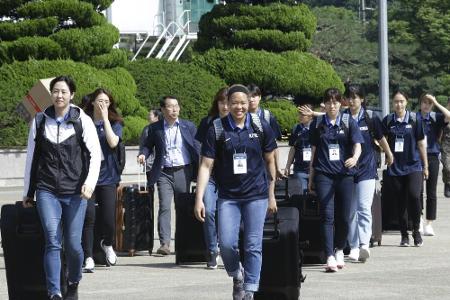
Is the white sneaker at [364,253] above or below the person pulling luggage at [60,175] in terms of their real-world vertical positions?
below

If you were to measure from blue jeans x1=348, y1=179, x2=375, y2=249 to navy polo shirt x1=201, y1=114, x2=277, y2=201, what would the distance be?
12.7 feet

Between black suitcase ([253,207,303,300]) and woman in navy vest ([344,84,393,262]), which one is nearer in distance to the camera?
black suitcase ([253,207,303,300])

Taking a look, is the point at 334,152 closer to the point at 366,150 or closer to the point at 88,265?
the point at 366,150

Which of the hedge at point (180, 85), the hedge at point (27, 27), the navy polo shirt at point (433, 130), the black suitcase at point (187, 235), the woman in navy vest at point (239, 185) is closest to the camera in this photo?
the woman in navy vest at point (239, 185)

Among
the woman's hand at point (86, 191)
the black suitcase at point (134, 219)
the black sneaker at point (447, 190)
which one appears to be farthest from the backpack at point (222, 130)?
the black sneaker at point (447, 190)

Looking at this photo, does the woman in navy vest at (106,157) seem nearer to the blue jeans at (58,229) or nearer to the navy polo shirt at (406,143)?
the blue jeans at (58,229)

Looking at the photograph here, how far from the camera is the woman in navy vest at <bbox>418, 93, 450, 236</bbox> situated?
18109mm

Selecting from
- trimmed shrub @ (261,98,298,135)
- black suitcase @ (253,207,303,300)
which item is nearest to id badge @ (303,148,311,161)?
black suitcase @ (253,207,303,300)

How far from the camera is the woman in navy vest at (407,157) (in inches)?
643

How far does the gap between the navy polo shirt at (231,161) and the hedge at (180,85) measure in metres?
25.1

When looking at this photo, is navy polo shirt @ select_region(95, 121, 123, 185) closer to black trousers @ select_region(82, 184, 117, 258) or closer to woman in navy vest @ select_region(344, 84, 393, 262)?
black trousers @ select_region(82, 184, 117, 258)

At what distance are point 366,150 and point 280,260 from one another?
3786 mm

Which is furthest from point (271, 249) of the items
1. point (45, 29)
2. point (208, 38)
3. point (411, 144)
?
point (208, 38)

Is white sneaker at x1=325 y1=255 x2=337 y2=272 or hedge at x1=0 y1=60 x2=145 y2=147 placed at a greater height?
hedge at x1=0 y1=60 x2=145 y2=147
